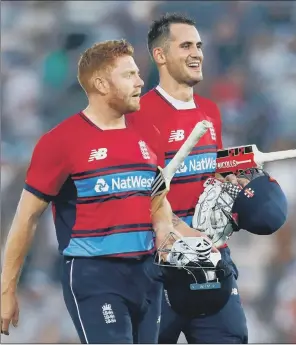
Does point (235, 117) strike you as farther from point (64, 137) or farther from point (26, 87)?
point (64, 137)

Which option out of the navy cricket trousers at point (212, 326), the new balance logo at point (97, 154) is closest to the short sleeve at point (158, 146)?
the new balance logo at point (97, 154)

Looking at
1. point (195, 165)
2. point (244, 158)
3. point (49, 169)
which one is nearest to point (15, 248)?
point (49, 169)

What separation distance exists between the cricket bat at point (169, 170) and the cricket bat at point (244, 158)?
384mm

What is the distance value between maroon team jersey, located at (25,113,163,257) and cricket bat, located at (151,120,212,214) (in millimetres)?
95

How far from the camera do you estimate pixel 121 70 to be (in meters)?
4.62

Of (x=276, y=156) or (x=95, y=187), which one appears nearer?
(x=95, y=187)

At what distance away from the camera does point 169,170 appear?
4.79 m

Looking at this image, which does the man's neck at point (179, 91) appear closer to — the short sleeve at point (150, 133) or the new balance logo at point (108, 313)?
the short sleeve at point (150, 133)

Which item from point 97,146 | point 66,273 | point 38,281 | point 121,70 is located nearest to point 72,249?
point 66,273

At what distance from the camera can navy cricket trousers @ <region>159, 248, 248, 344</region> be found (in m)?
5.20

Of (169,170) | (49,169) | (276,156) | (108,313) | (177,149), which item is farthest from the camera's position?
(177,149)

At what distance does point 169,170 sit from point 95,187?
0.46 metres

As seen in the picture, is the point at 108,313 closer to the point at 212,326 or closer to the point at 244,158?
the point at 212,326

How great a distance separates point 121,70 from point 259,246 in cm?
339
